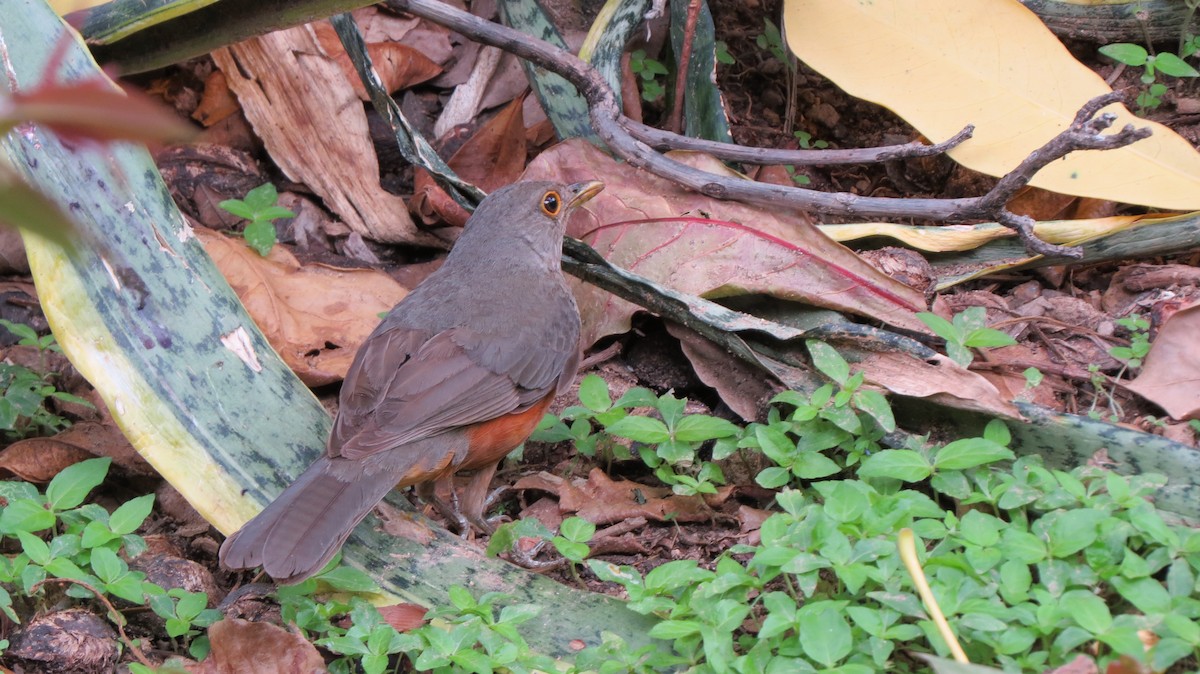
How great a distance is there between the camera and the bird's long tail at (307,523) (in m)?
3.08

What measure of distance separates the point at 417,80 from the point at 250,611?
328 centimetres

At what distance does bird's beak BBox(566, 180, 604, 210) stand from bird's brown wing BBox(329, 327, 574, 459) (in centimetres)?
79

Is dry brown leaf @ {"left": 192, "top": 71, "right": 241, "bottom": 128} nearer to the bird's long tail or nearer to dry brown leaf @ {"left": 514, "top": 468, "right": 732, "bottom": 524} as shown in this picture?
dry brown leaf @ {"left": 514, "top": 468, "right": 732, "bottom": 524}

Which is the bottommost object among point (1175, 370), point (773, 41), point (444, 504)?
point (444, 504)

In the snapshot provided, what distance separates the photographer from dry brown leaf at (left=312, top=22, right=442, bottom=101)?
5660 mm

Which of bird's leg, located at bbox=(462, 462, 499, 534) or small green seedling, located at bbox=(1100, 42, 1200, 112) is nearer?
bird's leg, located at bbox=(462, 462, 499, 534)

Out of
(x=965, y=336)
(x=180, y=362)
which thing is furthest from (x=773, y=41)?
(x=180, y=362)

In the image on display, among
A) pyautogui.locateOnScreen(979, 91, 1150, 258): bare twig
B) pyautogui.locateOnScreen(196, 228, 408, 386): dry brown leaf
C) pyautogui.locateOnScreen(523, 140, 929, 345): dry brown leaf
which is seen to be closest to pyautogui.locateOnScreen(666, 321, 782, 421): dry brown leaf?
pyautogui.locateOnScreen(523, 140, 929, 345): dry brown leaf

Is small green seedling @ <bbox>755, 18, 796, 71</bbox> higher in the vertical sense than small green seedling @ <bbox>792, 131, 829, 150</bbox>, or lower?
higher

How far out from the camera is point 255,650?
10.2 feet

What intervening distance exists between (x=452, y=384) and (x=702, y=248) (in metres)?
1.26

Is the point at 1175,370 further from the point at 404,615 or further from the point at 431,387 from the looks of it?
the point at 404,615

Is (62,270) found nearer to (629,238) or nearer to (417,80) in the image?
(629,238)

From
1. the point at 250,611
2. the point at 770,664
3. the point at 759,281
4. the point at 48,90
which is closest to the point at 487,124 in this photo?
the point at 759,281
